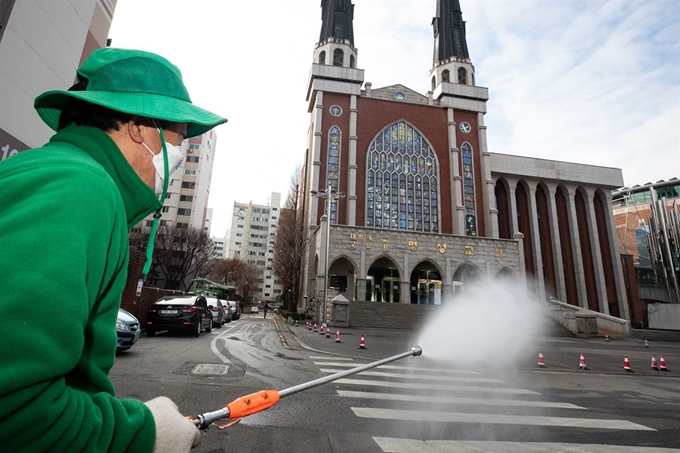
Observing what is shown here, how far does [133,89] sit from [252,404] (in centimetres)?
153

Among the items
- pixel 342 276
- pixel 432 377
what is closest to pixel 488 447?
pixel 432 377

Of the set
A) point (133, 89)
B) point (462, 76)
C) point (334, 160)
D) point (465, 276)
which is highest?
point (462, 76)

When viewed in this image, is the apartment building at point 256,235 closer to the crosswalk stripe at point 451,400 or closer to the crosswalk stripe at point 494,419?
the crosswalk stripe at point 451,400

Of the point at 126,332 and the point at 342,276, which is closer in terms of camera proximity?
the point at 126,332

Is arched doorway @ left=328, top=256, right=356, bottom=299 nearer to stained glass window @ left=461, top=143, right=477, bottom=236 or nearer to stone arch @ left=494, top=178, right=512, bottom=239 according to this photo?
stained glass window @ left=461, top=143, right=477, bottom=236

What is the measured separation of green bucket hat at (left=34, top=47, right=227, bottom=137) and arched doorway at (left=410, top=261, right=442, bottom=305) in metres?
32.4

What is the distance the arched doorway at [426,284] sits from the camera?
111 ft

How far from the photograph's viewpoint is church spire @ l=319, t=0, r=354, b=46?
44688 millimetres

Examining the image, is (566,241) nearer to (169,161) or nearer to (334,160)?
(334,160)

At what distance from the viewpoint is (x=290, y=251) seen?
1565 inches

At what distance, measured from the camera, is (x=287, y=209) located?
4344 centimetres

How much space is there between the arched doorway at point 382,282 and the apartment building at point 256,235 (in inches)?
2589

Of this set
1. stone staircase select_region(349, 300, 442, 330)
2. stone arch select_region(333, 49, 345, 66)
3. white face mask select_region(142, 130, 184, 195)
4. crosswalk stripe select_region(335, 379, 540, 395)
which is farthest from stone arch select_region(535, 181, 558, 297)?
white face mask select_region(142, 130, 184, 195)

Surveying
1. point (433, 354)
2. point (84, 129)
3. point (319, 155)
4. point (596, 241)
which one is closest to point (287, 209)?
point (319, 155)
